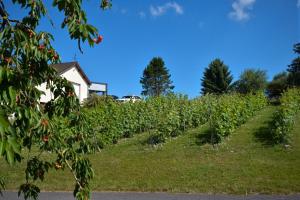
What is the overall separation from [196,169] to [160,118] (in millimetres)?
5300

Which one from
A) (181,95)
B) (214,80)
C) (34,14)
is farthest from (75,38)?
(214,80)

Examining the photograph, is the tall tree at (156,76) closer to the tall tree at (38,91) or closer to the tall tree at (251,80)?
the tall tree at (251,80)

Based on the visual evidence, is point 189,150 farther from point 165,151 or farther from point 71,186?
point 71,186

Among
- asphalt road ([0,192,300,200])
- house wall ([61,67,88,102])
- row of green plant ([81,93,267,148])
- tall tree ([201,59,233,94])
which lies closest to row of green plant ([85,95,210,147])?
row of green plant ([81,93,267,148])

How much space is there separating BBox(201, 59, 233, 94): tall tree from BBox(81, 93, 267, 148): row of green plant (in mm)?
45982

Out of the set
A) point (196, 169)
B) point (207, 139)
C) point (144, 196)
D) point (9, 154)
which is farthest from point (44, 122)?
point (207, 139)

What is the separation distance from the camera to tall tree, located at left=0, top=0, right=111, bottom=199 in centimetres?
284

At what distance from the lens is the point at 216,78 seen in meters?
67.8

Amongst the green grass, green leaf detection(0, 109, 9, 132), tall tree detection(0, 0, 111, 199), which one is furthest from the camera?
the green grass

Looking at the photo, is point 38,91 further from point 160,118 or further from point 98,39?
point 160,118

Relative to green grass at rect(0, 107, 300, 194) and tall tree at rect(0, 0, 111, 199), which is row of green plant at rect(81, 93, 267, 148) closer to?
green grass at rect(0, 107, 300, 194)

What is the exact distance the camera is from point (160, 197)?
8.38 m

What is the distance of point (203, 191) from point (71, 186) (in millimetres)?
3201

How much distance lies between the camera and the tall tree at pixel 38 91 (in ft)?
9.32
